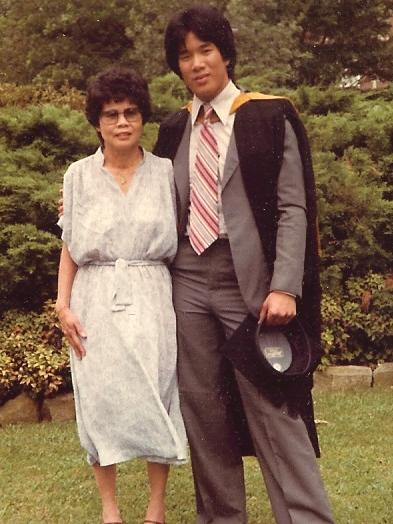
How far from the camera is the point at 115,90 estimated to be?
3439 mm

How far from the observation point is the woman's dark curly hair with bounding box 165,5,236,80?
11.0 ft

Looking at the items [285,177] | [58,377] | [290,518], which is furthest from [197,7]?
[58,377]

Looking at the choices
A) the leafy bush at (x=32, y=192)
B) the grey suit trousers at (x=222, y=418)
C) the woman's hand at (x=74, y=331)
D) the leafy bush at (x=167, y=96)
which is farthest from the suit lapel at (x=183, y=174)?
the leafy bush at (x=167, y=96)

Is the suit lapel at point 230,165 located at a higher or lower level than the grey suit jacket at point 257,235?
higher

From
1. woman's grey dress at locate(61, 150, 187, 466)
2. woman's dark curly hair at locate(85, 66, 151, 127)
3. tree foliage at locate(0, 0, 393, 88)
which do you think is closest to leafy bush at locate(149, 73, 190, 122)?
tree foliage at locate(0, 0, 393, 88)

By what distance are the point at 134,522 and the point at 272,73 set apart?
9912mm

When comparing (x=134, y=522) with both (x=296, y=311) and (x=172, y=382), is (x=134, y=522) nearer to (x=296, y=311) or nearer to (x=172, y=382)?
(x=172, y=382)

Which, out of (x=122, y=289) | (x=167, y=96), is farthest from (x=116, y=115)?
(x=167, y=96)

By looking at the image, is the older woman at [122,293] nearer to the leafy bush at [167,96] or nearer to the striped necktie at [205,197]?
the striped necktie at [205,197]

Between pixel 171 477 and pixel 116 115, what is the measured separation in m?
2.14

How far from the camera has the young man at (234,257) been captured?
3303 mm

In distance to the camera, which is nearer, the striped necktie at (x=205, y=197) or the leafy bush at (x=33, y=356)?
the striped necktie at (x=205, y=197)

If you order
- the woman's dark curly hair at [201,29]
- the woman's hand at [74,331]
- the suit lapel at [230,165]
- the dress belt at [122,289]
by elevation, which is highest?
the woman's dark curly hair at [201,29]

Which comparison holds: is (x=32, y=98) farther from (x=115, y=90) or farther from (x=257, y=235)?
(x=257, y=235)
